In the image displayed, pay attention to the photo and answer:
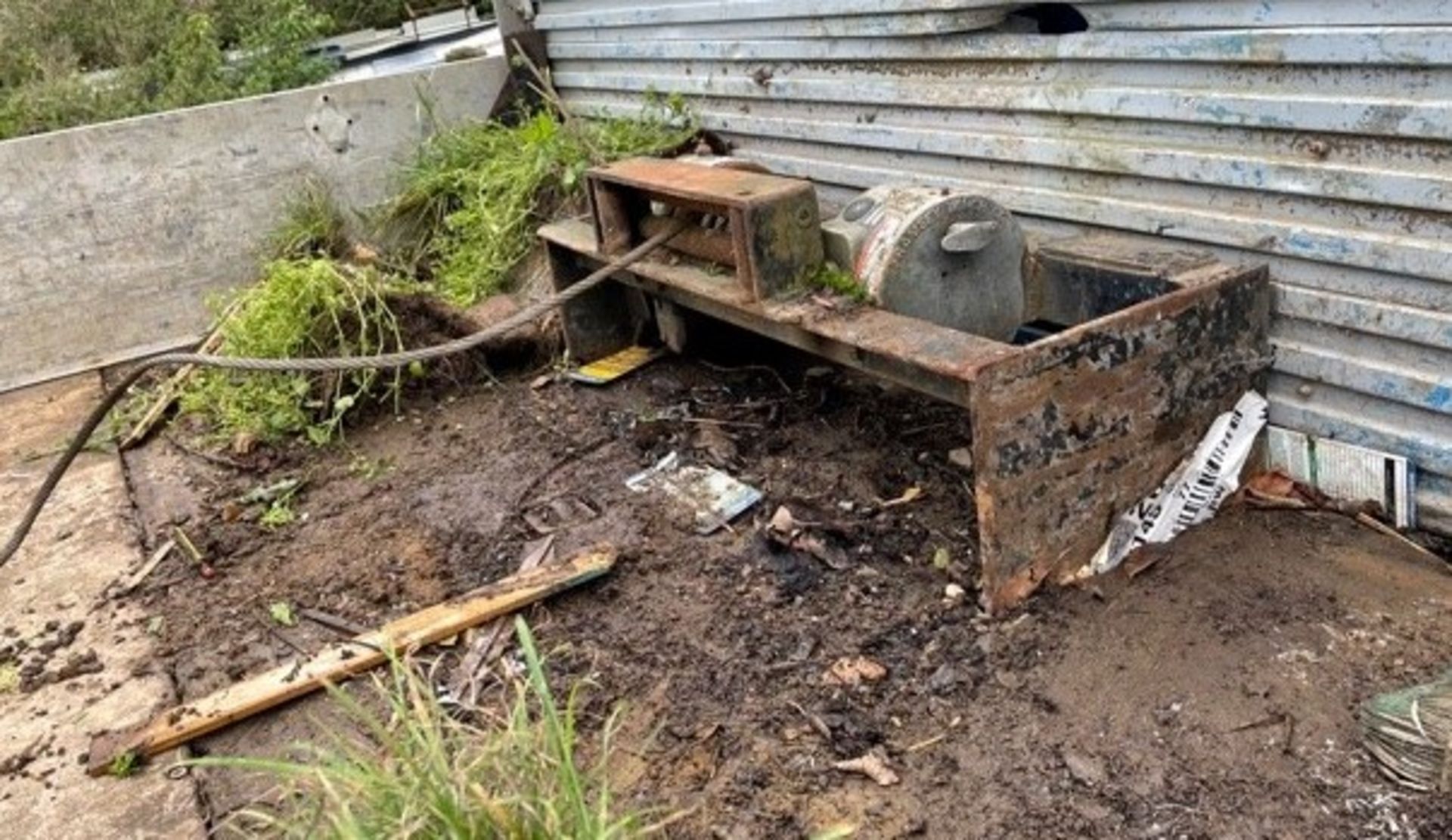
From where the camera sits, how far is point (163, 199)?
6.19m

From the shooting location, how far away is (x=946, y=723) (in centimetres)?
266

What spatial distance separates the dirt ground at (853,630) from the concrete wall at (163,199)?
2169 mm

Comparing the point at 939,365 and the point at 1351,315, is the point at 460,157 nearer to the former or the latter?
the point at 939,365

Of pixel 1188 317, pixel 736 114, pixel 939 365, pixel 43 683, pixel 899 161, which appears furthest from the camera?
pixel 736 114

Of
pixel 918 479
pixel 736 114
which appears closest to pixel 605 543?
pixel 918 479

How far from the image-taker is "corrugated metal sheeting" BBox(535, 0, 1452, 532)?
2.81 meters

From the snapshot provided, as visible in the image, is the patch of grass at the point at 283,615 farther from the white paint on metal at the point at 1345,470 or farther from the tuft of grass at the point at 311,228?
the tuft of grass at the point at 311,228

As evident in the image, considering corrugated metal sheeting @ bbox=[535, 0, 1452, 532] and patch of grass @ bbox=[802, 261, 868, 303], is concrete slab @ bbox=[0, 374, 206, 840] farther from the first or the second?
corrugated metal sheeting @ bbox=[535, 0, 1452, 532]

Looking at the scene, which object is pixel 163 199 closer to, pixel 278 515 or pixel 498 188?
pixel 498 188

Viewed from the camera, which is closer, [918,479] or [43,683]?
[43,683]

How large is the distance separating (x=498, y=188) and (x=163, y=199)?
1862mm

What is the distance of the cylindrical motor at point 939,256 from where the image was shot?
3428mm

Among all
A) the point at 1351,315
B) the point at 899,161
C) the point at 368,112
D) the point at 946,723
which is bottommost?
the point at 946,723

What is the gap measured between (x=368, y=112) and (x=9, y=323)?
2.13 metres
